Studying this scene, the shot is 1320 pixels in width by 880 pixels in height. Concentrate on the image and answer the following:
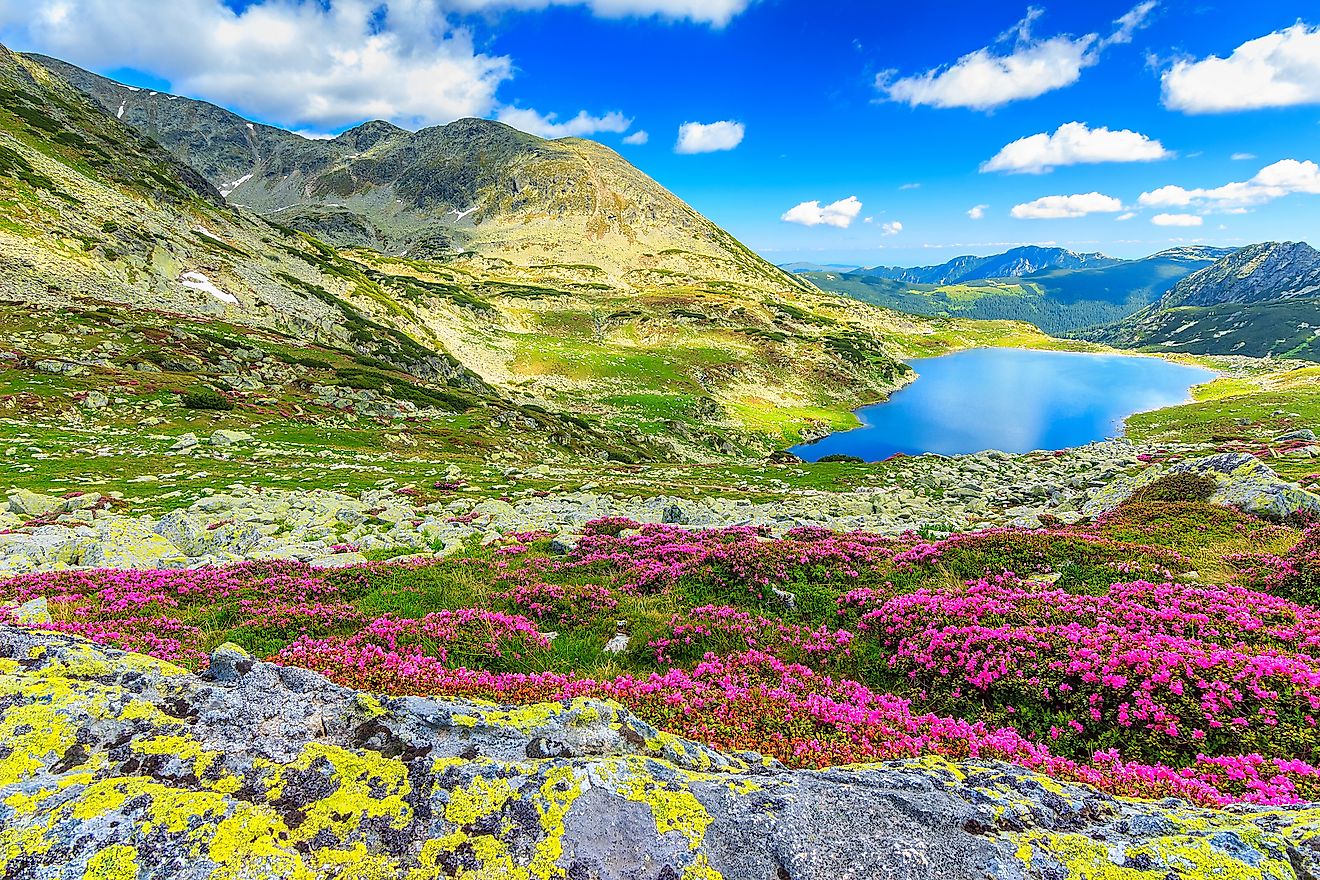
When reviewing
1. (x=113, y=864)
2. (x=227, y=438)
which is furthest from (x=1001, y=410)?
(x=113, y=864)

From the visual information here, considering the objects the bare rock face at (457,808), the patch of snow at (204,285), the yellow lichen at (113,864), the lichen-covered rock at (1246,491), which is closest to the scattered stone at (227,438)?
the bare rock face at (457,808)

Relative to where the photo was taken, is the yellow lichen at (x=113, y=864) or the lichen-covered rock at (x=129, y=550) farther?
the lichen-covered rock at (x=129, y=550)

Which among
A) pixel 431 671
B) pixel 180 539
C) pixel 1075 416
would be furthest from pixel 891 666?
pixel 1075 416

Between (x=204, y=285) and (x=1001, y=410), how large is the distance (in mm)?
140451

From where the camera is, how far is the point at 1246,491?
17.8m

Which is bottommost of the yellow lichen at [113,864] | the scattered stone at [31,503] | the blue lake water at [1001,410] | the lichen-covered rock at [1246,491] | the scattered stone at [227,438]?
the blue lake water at [1001,410]

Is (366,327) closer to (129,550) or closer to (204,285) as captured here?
(204,285)

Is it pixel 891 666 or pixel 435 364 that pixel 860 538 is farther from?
pixel 435 364

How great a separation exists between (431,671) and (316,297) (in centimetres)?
9135

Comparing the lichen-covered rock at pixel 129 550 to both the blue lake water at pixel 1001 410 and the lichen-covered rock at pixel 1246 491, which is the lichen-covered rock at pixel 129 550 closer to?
the lichen-covered rock at pixel 1246 491

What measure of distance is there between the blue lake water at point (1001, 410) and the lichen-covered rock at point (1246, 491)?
6171 centimetres

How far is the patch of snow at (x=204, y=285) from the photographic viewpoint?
6819cm

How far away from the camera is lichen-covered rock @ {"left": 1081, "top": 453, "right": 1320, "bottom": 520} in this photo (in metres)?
15.9

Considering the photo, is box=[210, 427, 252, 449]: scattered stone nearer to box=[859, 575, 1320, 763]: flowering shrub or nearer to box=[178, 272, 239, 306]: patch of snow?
box=[859, 575, 1320, 763]: flowering shrub
